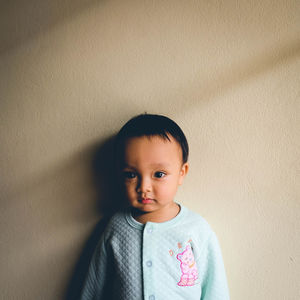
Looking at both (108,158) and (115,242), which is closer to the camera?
(115,242)

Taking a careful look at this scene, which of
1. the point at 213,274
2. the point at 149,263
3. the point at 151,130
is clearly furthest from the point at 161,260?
the point at 151,130

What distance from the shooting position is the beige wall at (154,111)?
2.51 ft

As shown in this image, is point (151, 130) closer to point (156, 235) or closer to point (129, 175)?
point (129, 175)

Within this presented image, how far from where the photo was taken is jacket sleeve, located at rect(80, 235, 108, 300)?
2.54ft

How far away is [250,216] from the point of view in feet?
2.61

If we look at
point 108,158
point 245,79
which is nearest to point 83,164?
point 108,158

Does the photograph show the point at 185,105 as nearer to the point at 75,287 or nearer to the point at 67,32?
the point at 67,32

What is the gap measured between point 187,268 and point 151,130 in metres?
0.43

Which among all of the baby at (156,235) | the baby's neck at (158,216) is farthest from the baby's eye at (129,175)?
the baby's neck at (158,216)

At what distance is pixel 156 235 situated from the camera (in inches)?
28.1

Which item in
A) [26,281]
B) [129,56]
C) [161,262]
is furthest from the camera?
[26,281]

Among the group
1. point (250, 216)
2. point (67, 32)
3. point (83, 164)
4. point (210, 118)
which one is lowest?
point (250, 216)

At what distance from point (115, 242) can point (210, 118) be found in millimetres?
518

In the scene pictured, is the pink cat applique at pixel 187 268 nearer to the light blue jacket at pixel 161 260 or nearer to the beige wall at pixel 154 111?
the light blue jacket at pixel 161 260
